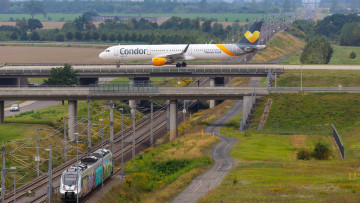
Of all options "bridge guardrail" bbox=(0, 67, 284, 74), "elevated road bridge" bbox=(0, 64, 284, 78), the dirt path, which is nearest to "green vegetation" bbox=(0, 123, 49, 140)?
"elevated road bridge" bbox=(0, 64, 284, 78)

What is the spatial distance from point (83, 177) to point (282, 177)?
18637 millimetres

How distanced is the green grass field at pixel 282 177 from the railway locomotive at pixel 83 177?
39.0 ft

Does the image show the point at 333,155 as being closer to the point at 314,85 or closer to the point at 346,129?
the point at 346,129

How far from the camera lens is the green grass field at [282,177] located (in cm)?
5322

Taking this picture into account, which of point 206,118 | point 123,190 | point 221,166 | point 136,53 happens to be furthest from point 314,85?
point 123,190

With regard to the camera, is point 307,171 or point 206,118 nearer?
point 307,171

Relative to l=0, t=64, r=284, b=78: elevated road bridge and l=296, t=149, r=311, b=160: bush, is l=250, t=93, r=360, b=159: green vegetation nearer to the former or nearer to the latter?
l=0, t=64, r=284, b=78: elevated road bridge

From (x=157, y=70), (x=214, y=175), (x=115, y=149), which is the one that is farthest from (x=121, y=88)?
(x=214, y=175)

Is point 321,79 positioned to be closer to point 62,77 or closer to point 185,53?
point 185,53

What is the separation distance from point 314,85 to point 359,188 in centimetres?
6188

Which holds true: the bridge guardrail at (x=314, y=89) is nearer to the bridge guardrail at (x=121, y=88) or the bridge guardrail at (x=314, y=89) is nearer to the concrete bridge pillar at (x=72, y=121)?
the bridge guardrail at (x=121, y=88)

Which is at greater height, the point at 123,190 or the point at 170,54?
the point at 170,54

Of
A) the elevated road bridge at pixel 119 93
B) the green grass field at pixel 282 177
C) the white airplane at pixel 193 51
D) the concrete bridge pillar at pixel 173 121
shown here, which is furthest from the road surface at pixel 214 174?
the white airplane at pixel 193 51

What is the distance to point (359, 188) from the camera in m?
54.5
